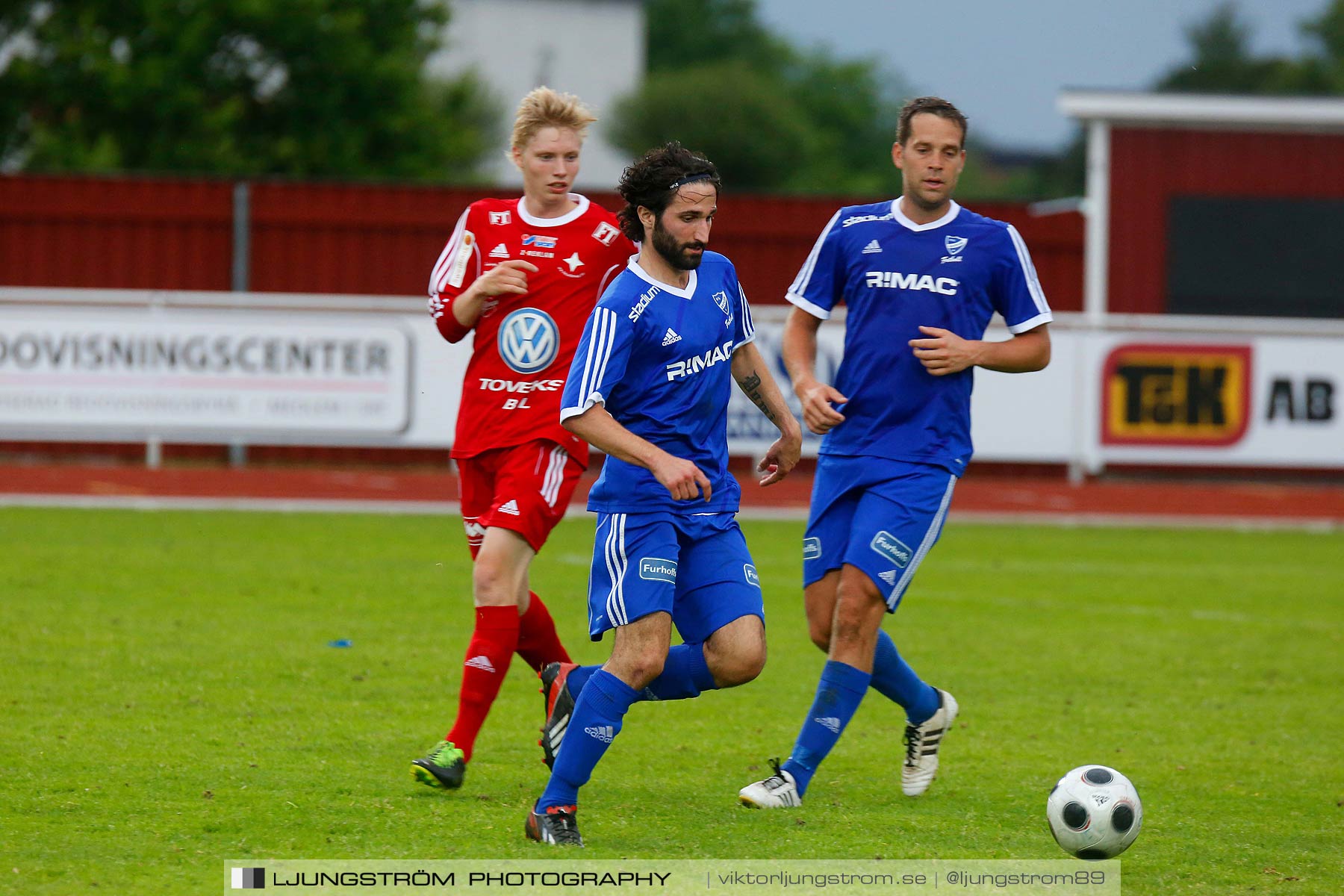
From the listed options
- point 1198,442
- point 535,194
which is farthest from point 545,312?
point 1198,442

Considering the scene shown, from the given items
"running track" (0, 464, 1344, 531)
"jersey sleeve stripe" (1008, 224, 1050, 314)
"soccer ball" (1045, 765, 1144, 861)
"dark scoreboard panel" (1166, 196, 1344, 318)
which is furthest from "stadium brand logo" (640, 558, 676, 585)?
"dark scoreboard panel" (1166, 196, 1344, 318)

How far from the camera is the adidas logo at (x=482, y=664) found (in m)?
6.02

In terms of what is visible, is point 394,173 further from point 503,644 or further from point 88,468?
point 503,644

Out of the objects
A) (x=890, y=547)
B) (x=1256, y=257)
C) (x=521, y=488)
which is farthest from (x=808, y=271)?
(x=1256, y=257)

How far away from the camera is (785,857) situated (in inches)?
198

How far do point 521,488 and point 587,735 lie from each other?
3.98 ft

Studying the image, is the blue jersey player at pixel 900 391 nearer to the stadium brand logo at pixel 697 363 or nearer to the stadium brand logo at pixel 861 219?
the stadium brand logo at pixel 861 219

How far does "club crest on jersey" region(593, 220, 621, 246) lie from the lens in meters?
6.33

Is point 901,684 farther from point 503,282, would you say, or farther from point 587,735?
point 503,282

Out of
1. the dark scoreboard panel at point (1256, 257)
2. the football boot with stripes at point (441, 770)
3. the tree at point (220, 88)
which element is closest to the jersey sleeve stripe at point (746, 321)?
the football boot with stripes at point (441, 770)

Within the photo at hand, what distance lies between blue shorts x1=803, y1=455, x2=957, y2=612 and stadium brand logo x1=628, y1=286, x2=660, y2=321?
110cm

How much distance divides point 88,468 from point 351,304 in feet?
13.2

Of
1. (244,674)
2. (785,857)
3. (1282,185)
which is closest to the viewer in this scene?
(785,857)

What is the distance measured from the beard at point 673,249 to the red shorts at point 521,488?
112cm
